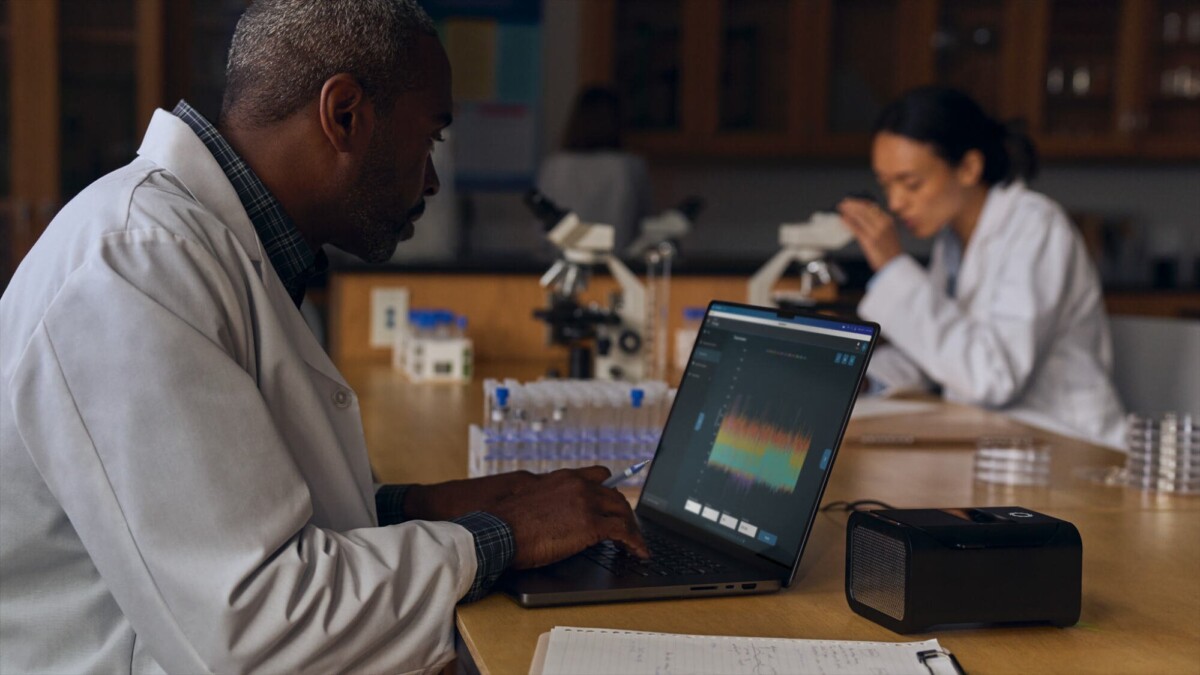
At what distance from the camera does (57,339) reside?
0.97m

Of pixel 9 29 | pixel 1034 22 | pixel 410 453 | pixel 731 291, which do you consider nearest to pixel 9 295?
pixel 410 453

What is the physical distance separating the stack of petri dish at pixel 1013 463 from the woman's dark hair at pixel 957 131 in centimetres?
122

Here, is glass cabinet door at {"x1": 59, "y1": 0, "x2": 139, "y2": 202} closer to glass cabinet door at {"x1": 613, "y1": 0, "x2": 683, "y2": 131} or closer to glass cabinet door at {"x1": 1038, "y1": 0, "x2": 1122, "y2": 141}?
glass cabinet door at {"x1": 613, "y1": 0, "x2": 683, "y2": 131}

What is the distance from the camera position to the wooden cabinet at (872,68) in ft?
16.5

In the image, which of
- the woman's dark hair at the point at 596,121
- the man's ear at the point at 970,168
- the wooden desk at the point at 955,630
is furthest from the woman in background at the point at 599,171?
the wooden desk at the point at 955,630

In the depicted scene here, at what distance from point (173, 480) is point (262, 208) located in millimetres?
329

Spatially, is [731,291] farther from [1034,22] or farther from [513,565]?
[1034,22]

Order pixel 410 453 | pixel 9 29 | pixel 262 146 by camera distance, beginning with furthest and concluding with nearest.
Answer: pixel 9 29, pixel 410 453, pixel 262 146

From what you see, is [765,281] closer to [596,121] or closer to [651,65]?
[596,121]

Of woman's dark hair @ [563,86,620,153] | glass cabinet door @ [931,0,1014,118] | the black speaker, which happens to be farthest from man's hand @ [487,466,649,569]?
glass cabinet door @ [931,0,1014,118]

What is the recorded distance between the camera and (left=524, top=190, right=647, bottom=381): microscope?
2547 millimetres

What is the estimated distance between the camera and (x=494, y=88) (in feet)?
17.4

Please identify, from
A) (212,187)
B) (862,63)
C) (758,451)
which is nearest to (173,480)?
(212,187)

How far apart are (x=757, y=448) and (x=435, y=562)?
1.22 ft
